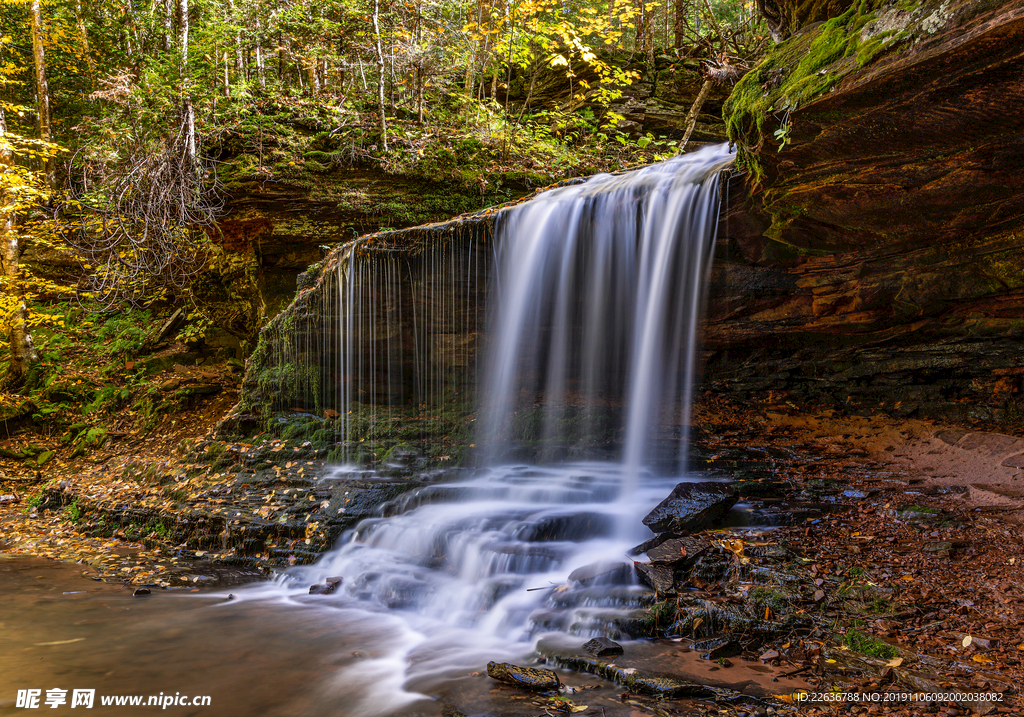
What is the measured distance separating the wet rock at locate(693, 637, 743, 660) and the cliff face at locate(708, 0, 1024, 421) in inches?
175

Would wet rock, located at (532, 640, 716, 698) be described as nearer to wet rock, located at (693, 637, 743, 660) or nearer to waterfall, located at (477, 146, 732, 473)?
wet rock, located at (693, 637, 743, 660)

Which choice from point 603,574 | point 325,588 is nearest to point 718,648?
point 603,574

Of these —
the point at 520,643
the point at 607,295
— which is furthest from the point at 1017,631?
the point at 607,295

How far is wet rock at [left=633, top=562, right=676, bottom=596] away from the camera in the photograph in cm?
427

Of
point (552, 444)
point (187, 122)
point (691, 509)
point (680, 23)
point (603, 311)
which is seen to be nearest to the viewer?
point (691, 509)

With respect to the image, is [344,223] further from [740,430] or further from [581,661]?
[581,661]

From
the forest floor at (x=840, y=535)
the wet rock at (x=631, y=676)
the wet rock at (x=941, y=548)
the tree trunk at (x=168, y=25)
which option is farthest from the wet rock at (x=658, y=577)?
the tree trunk at (x=168, y=25)

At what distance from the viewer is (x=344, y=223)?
11594 mm

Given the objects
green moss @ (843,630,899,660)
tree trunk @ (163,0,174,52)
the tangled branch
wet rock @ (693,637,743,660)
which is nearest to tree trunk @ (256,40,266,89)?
tree trunk @ (163,0,174,52)

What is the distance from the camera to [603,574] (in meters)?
4.69

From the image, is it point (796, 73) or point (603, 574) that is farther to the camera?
point (796, 73)

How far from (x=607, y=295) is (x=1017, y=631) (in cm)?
587

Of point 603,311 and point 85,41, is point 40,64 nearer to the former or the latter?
point 85,41

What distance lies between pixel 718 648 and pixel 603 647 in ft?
2.59
